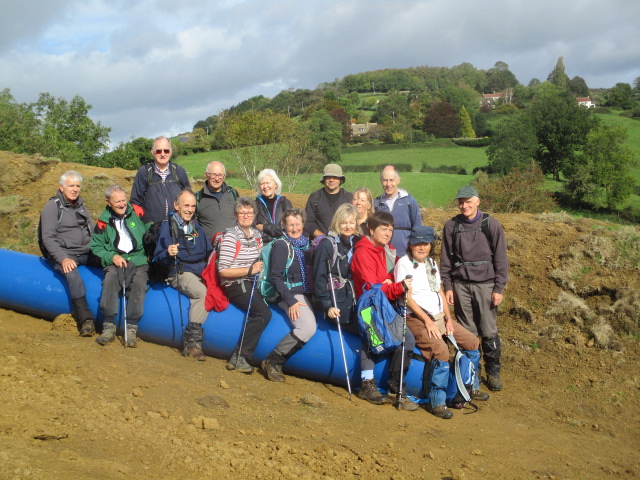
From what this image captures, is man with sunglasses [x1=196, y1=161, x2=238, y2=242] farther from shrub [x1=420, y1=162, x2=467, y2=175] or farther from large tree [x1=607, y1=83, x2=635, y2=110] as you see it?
large tree [x1=607, y1=83, x2=635, y2=110]

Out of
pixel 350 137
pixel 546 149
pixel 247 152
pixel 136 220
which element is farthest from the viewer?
pixel 350 137

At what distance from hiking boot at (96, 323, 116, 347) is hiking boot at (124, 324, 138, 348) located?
0.59ft

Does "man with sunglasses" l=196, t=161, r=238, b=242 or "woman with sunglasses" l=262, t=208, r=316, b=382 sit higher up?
"man with sunglasses" l=196, t=161, r=238, b=242

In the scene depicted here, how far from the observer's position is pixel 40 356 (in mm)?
6191

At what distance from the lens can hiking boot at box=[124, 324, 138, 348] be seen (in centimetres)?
738

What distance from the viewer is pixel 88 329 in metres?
7.45

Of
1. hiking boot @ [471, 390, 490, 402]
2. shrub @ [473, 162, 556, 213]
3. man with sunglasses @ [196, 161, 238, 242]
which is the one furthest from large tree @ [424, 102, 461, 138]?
hiking boot @ [471, 390, 490, 402]

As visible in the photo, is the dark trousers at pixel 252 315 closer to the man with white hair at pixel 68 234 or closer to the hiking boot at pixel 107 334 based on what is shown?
the hiking boot at pixel 107 334

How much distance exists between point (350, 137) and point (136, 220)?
69921 millimetres

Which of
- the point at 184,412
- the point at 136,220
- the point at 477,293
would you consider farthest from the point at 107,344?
the point at 477,293

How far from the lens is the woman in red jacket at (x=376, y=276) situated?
21.2ft

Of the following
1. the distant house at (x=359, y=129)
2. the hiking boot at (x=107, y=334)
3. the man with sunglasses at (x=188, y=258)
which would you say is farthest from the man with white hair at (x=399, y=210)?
the distant house at (x=359, y=129)

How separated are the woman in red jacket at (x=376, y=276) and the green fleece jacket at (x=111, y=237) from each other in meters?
2.90

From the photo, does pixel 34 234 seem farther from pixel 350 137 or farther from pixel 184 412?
Result: pixel 350 137
